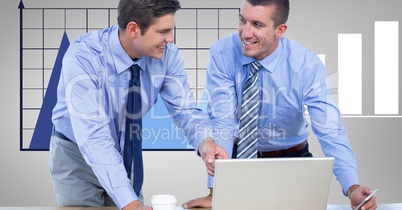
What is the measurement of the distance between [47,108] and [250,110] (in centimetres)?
252

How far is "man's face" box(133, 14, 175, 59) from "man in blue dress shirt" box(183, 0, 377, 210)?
15.9 inches

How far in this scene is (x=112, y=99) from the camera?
227 cm

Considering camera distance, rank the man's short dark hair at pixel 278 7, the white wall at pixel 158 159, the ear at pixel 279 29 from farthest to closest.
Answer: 1. the white wall at pixel 158 159
2. the ear at pixel 279 29
3. the man's short dark hair at pixel 278 7

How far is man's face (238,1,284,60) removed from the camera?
7.91 feet

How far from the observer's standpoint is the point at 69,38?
4.48 meters

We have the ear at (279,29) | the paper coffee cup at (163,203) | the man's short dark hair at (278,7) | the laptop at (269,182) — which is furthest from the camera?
the ear at (279,29)

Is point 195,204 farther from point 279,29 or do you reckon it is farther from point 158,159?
point 158,159

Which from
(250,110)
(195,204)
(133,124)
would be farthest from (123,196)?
(250,110)

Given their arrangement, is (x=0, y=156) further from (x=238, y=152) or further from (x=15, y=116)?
(x=238, y=152)

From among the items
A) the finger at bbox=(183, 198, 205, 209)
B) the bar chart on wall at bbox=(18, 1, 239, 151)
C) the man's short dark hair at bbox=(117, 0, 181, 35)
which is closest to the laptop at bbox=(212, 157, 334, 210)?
the finger at bbox=(183, 198, 205, 209)

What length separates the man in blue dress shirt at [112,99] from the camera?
6.32 ft

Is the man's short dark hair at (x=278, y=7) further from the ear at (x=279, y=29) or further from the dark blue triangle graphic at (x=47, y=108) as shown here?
the dark blue triangle graphic at (x=47, y=108)

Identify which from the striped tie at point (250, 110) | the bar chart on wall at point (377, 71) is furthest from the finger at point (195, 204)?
the bar chart on wall at point (377, 71)

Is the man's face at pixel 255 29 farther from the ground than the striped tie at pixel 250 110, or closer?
farther from the ground
